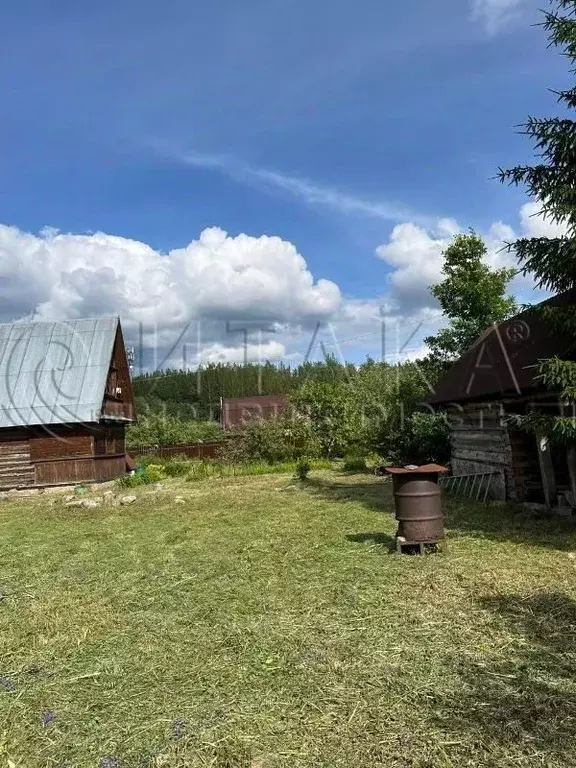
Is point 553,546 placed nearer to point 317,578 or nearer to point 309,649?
point 317,578

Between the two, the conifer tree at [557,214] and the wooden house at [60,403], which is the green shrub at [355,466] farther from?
the conifer tree at [557,214]

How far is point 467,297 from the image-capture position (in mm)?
21406

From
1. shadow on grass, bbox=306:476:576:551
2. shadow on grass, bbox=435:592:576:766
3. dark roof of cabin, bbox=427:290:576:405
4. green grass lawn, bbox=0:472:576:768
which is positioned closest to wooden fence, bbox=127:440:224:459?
shadow on grass, bbox=306:476:576:551

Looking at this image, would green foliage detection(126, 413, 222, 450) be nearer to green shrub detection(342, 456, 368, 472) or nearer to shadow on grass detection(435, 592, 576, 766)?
green shrub detection(342, 456, 368, 472)

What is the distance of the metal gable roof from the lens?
837 inches

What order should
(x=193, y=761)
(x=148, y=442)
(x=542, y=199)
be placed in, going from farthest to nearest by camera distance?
(x=148, y=442), (x=542, y=199), (x=193, y=761)

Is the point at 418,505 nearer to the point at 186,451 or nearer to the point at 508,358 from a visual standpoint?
the point at 508,358

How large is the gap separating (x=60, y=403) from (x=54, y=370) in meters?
1.80

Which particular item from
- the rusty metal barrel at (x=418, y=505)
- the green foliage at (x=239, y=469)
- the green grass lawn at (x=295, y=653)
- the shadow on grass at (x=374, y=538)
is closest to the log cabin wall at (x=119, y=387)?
the green foliage at (x=239, y=469)

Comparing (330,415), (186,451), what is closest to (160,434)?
(186,451)

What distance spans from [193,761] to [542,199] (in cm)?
854

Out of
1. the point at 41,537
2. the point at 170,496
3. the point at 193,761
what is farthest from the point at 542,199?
the point at 170,496

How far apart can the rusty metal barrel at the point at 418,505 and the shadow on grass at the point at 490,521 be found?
142 cm

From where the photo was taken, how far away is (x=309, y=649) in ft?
16.8
